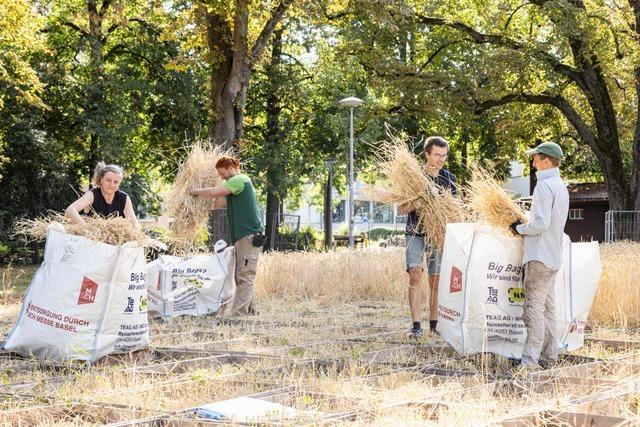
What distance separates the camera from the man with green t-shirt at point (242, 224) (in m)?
8.48

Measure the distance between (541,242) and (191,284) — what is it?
13.9 feet

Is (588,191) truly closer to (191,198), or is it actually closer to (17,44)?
(17,44)

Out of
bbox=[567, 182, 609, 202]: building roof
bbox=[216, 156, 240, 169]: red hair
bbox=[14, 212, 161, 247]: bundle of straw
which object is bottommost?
bbox=[14, 212, 161, 247]: bundle of straw

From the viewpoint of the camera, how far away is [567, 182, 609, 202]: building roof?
34.7 metres

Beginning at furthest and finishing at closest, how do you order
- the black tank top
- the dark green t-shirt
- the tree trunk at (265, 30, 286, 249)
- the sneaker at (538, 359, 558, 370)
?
the tree trunk at (265, 30, 286, 249)
the dark green t-shirt
the black tank top
the sneaker at (538, 359, 558, 370)

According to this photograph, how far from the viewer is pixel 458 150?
102 ft

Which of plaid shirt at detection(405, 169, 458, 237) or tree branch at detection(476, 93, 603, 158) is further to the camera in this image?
tree branch at detection(476, 93, 603, 158)

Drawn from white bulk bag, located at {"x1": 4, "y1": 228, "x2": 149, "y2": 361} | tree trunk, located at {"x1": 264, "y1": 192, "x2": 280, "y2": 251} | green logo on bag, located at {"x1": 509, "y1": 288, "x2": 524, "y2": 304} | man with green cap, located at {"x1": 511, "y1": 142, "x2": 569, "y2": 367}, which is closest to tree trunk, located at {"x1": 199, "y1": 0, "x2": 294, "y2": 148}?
white bulk bag, located at {"x1": 4, "y1": 228, "x2": 149, "y2": 361}

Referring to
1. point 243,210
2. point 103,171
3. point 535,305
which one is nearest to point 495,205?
point 535,305

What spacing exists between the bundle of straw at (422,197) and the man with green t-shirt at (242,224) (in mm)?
2101

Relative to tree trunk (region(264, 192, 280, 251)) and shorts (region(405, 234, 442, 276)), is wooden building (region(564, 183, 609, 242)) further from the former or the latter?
shorts (region(405, 234, 442, 276))

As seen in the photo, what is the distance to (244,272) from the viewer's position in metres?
8.59

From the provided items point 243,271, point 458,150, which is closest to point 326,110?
point 458,150

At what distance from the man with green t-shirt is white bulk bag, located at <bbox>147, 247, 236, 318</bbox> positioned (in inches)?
7.8
